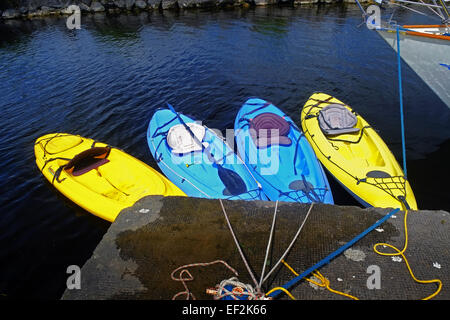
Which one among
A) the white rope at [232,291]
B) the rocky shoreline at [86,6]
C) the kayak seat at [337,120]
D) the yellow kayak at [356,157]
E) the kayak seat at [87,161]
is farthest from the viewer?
the rocky shoreline at [86,6]

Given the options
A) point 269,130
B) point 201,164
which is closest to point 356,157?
point 269,130

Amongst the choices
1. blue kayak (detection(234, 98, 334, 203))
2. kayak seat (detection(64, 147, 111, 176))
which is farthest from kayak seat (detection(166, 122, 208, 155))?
kayak seat (detection(64, 147, 111, 176))

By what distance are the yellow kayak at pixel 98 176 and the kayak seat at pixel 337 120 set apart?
5.56m

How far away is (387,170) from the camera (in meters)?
6.98

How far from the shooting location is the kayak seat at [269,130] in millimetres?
8352

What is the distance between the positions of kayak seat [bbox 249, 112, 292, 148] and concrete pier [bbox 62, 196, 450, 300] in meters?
4.80

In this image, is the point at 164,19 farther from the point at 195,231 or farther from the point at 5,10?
the point at 195,231

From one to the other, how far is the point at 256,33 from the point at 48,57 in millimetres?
18380

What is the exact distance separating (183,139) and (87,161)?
3379 millimetres

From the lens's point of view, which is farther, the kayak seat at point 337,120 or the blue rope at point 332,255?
the kayak seat at point 337,120

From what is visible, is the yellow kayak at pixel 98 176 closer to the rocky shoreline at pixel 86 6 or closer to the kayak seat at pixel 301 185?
Answer: the kayak seat at pixel 301 185

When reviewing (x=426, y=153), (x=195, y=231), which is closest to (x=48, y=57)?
(x=195, y=231)

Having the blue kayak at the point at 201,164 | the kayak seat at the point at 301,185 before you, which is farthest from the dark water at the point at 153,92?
the kayak seat at the point at 301,185

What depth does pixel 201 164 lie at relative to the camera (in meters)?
8.01
